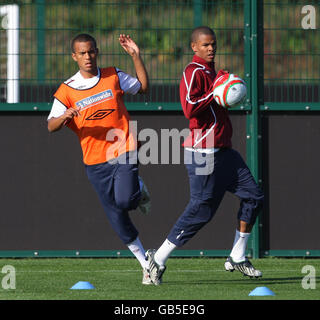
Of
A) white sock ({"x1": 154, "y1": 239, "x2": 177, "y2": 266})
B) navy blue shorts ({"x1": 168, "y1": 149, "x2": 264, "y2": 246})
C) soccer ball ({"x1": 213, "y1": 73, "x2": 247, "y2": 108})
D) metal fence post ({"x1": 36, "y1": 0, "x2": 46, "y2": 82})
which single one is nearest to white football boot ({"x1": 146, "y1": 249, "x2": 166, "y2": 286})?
white sock ({"x1": 154, "y1": 239, "x2": 177, "y2": 266})

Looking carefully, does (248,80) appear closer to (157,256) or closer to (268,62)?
(268,62)

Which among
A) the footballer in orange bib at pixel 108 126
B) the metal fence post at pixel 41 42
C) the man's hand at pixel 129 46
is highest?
the metal fence post at pixel 41 42

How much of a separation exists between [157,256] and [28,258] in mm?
2689

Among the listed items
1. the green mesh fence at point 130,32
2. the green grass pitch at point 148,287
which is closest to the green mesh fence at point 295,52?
the green mesh fence at point 130,32

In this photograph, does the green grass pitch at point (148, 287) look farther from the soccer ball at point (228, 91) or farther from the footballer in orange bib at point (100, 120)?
the soccer ball at point (228, 91)

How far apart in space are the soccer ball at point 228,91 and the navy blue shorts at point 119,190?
3.09ft

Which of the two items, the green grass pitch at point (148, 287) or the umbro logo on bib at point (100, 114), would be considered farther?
the umbro logo on bib at point (100, 114)

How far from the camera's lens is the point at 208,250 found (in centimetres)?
1048

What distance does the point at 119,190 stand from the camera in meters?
8.32

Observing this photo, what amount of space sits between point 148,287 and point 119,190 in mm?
836

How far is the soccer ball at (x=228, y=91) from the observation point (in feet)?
26.0

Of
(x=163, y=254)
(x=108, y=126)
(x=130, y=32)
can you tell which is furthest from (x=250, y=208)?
(x=130, y=32)

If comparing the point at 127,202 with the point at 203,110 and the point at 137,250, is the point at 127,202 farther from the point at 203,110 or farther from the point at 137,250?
the point at 203,110
